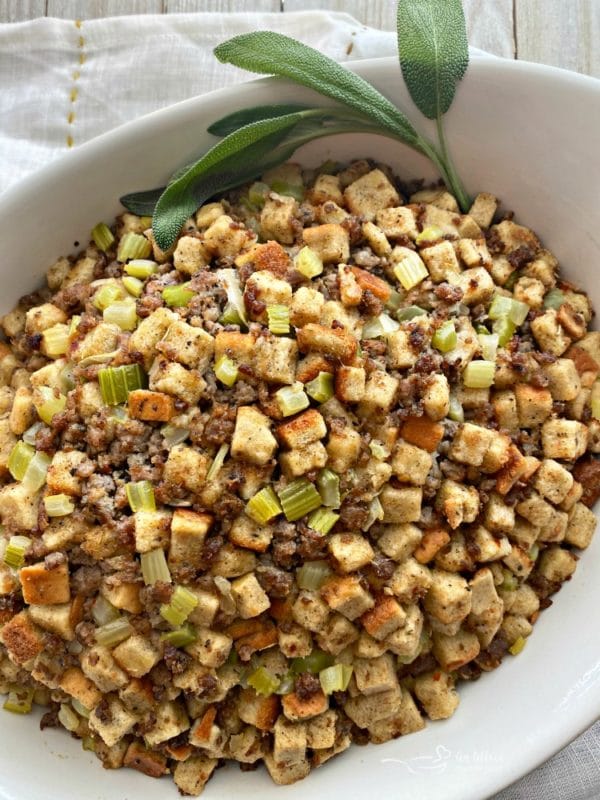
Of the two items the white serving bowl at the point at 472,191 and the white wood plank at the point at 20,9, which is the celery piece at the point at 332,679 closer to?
the white serving bowl at the point at 472,191

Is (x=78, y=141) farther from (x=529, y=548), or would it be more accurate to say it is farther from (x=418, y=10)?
(x=529, y=548)

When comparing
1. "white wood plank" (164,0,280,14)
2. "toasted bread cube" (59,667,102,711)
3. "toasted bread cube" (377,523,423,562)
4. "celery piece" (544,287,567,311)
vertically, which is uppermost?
"white wood plank" (164,0,280,14)

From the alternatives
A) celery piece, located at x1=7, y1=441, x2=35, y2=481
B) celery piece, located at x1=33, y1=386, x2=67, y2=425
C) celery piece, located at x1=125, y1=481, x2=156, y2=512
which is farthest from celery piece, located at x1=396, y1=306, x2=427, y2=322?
celery piece, located at x1=7, y1=441, x2=35, y2=481

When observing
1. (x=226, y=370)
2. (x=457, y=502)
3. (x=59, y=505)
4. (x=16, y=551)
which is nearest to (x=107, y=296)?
(x=226, y=370)

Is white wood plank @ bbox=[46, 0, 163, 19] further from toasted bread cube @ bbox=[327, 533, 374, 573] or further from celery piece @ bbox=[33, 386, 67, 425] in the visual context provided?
toasted bread cube @ bbox=[327, 533, 374, 573]

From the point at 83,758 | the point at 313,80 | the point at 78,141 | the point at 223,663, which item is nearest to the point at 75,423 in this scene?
the point at 223,663

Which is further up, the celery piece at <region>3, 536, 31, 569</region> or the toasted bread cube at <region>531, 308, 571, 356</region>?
the toasted bread cube at <region>531, 308, 571, 356</region>

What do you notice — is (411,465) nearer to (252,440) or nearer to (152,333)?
(252,440)

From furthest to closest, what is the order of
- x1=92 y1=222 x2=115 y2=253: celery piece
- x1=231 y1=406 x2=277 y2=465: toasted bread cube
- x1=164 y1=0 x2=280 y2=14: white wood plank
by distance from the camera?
1. x1=164 y1=0 x2=280 y2=14: white wood plank
2. x1=92 y1=222 x2=115 y2=253: celery piece
3. x1=231 y1=406 x2=277 y2=465: toasted bread cube
